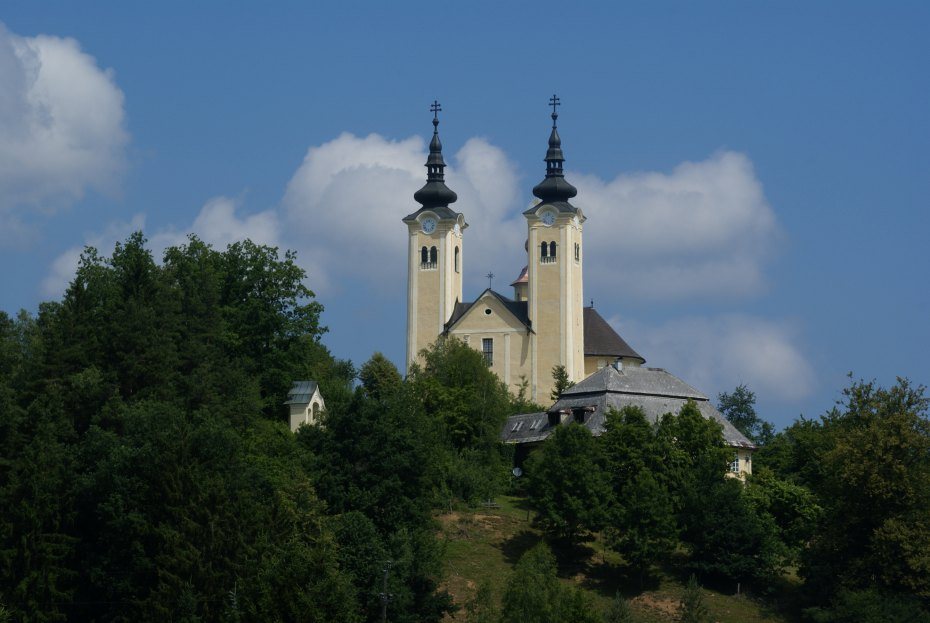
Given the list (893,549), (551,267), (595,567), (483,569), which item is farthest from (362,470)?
(551,267)

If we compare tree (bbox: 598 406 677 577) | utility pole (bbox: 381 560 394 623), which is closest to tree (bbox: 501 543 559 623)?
utility pole (bbox: 381 560 394 623)

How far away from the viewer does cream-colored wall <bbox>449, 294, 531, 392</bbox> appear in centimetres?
9388

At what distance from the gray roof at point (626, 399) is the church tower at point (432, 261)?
51.1 feet

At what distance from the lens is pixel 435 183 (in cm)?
9769

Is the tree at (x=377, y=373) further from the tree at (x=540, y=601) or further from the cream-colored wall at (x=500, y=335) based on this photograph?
the tree at (x=540, y=601)

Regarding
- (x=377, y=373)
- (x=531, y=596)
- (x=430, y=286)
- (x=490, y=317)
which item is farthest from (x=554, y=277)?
(x=531, y=596)

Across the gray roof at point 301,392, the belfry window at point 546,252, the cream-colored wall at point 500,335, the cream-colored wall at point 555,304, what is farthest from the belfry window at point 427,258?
the gray roof at point 301,392

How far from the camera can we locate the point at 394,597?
5647 centimetres

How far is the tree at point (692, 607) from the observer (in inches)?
2251

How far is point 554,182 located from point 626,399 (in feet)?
69.4

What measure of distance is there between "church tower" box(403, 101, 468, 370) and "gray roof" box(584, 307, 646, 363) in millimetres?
7217

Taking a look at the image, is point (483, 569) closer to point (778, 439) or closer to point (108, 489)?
point (108, 489)

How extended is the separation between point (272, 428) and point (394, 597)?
17821mm

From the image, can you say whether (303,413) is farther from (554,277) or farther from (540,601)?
(540,601)
